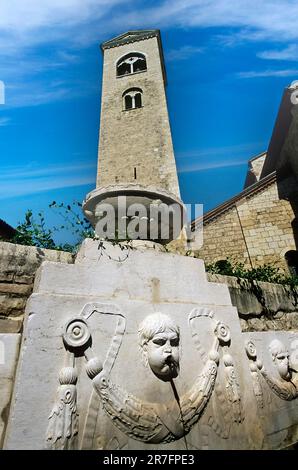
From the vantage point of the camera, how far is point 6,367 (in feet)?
5.89

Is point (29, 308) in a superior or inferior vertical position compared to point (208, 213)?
inferior

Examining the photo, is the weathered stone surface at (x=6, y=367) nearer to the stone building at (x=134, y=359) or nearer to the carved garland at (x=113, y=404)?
the stone building at (x=134, y=359)

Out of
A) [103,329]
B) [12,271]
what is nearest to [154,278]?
[103,329]

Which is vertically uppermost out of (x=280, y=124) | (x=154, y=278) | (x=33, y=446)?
(x=280, y=124)

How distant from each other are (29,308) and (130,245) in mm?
1117

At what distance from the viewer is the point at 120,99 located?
1648cm

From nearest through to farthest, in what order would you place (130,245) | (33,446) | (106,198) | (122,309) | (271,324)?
(33,446) < (122,309) < (130,245) < (106,198) < (271,324)

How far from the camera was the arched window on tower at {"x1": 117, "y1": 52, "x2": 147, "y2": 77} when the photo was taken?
58.1 ft

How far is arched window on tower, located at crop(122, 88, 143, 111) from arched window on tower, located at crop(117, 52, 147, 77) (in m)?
1.85

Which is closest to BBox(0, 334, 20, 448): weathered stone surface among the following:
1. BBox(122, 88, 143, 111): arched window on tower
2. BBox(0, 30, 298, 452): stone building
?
BBox(0, 30, 298, 452): stone building

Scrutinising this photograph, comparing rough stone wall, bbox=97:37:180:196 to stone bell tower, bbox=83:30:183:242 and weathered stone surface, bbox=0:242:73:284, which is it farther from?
weathered stone surface, bbox=0:242:73:284

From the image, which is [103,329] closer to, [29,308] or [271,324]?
[29,308]

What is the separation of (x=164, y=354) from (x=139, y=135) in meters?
14.5

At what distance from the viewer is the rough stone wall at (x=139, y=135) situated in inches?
549
